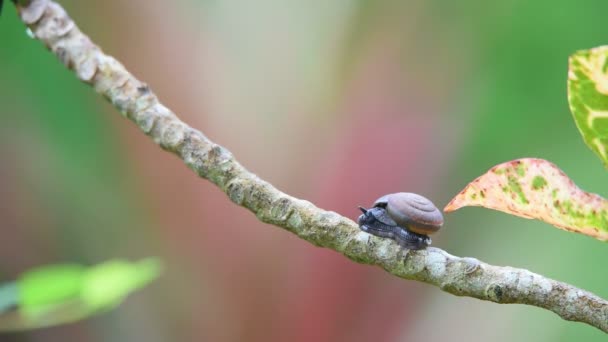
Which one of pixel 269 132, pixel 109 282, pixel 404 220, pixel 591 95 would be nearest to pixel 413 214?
pixel 404 220

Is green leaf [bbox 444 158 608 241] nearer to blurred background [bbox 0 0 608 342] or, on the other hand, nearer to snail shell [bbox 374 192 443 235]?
snail shell [bbox 374 192 443 235]

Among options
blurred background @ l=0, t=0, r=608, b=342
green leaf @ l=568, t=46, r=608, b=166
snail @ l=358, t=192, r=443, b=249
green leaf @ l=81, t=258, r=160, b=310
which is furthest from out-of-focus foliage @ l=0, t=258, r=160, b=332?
blurred background @ l=0, t=0, r=608, b=342

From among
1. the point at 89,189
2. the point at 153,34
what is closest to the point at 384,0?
the point at 153,34

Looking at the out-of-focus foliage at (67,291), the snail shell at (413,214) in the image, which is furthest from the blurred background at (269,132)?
A: the snail shell at (413,214)

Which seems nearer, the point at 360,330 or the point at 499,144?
the point at 360,330

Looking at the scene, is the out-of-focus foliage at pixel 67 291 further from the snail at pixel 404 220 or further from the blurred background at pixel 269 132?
the blurred background at pixel 269 132

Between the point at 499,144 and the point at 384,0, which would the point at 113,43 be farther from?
the point at 499,144

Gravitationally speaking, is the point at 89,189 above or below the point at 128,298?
above

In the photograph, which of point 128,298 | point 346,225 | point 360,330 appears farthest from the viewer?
point 128,298
